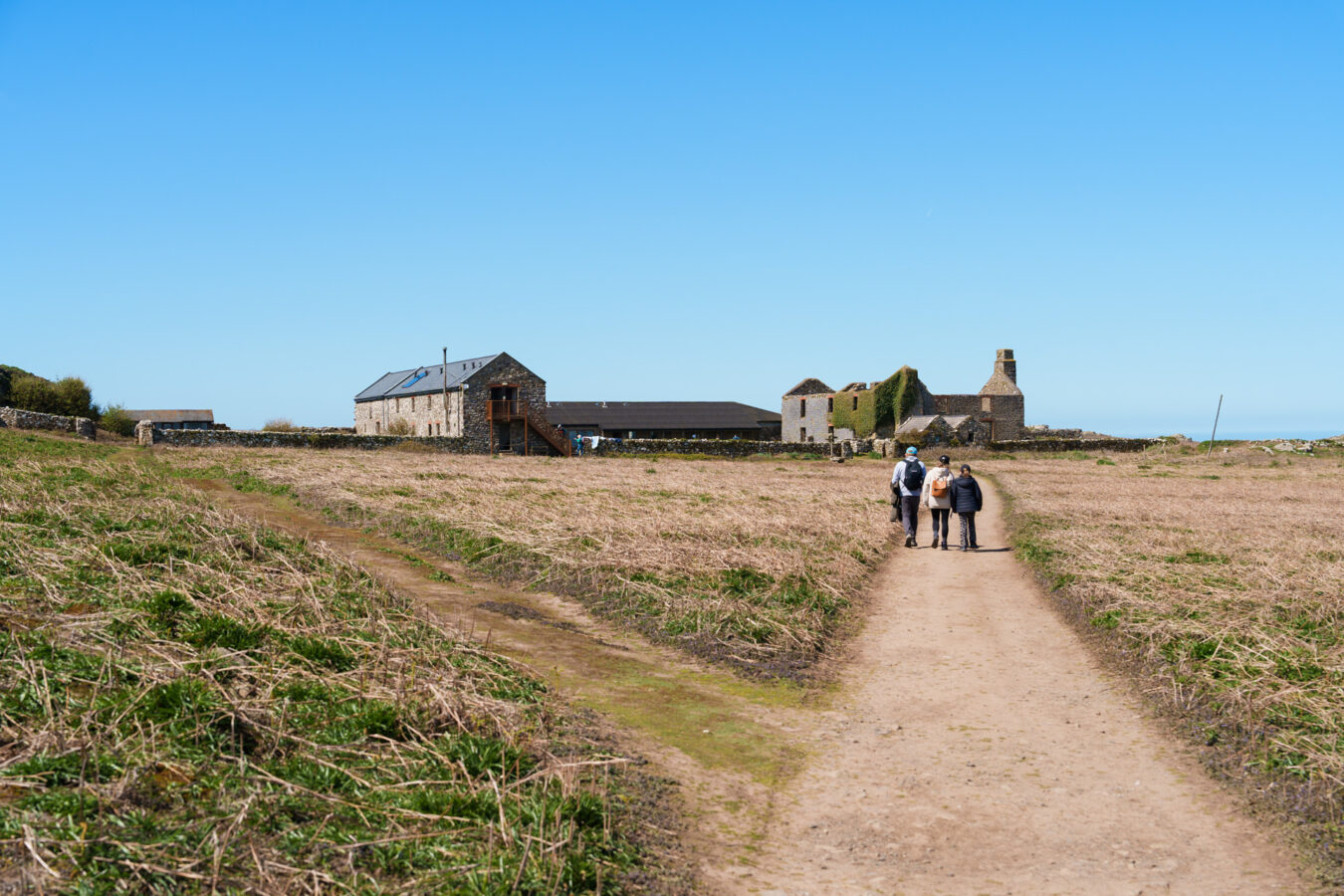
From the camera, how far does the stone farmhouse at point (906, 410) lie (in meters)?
67.4

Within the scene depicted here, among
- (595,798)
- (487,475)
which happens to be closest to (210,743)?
(595,798)

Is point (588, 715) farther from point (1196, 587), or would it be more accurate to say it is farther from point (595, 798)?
point (1196, 587)

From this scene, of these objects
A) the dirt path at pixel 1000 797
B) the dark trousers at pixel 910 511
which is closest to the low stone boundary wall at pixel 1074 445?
the dark trousers at pixel 910 511

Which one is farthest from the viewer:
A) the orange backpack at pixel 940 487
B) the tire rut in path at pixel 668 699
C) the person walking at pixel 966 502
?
the orange backpack at pixel 940 487

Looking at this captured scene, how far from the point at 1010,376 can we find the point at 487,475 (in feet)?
184

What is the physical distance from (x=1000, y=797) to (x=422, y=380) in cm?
7177

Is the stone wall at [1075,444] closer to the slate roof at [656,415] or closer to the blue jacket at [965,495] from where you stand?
the slate roof at [656,415]

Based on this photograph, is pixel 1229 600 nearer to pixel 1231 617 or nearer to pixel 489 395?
pixel 1231 617

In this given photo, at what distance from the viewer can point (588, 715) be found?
25.0ft

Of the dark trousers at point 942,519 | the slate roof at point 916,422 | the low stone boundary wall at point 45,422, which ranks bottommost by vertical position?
the dark trousers at point 942,519

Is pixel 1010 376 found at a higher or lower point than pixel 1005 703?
higher

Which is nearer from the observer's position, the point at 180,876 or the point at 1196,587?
the point at 180,876

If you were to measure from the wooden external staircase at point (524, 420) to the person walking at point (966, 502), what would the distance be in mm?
47970

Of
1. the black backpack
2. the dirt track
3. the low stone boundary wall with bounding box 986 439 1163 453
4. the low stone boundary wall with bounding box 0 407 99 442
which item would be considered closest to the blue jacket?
the black backpack
